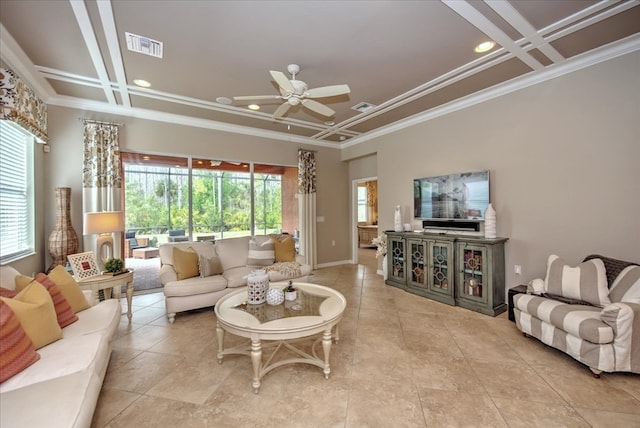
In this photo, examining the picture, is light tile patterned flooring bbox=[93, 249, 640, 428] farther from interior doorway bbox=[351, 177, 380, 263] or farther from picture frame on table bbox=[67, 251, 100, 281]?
interior doorway bbox=[351, 177, 380, 263]

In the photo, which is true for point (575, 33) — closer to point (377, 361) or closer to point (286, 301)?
point (377, 361)

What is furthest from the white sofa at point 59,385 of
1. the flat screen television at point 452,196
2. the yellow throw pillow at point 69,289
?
the flat screen television at point 452,196

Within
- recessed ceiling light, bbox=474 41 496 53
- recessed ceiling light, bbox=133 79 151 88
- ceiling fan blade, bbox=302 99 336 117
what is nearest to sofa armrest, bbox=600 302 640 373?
recessed ceiling light, bbox=474 41 496 53

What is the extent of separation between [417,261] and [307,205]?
2.66 m

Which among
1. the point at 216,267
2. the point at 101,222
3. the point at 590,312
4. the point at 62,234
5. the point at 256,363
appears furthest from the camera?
the point at 216,267

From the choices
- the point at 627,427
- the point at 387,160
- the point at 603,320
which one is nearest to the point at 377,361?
the point at 627,427

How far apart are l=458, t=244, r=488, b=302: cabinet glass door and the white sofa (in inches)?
154

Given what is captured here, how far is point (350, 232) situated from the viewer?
682 cm

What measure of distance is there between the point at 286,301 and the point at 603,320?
2632mm

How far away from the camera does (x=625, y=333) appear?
2.05 meters

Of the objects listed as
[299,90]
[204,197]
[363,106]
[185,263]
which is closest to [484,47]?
[363,106]

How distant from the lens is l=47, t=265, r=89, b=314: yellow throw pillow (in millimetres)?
2197

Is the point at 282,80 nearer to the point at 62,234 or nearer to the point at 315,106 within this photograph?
the point at 315,106

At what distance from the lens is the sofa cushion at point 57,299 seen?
200cm
